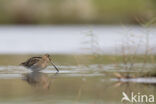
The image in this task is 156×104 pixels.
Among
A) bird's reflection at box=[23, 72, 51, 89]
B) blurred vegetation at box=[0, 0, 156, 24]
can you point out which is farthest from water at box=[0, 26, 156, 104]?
blurred vegetation at box=[0, 0, 156, 24]

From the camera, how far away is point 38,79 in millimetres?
10328

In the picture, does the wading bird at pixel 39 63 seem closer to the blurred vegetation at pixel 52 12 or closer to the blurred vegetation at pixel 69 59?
the blurred vegetation at pixel 69 59

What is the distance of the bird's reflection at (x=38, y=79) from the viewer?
9845 millimetres

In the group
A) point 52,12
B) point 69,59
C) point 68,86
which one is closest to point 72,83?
point 68,86

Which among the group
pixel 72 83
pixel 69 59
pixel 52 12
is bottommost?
pixel 52 12

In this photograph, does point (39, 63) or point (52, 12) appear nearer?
point (39, 63)

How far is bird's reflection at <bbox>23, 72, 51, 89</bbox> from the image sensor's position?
984 centimetres

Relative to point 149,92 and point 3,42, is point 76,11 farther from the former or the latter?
Answer: point 149,92

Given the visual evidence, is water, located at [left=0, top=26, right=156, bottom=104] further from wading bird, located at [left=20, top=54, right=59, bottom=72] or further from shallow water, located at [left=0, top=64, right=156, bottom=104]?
wading bird, located at [left=20, top=54, right=59, bottom=72]

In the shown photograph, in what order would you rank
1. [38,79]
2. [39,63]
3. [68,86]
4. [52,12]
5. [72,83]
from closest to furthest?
1. [68,86]
2. [72,83]
3. [38,79]
4. [39,63]
5. [52,12]

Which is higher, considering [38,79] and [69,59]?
[38,79]

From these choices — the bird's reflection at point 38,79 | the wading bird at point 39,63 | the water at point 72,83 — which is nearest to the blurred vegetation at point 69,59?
the water at point 72,83

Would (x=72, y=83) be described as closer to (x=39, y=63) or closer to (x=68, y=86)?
(x=68, y=86)

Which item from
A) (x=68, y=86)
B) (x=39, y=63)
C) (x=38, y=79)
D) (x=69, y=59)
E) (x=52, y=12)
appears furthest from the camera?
(x=52, y=12)
